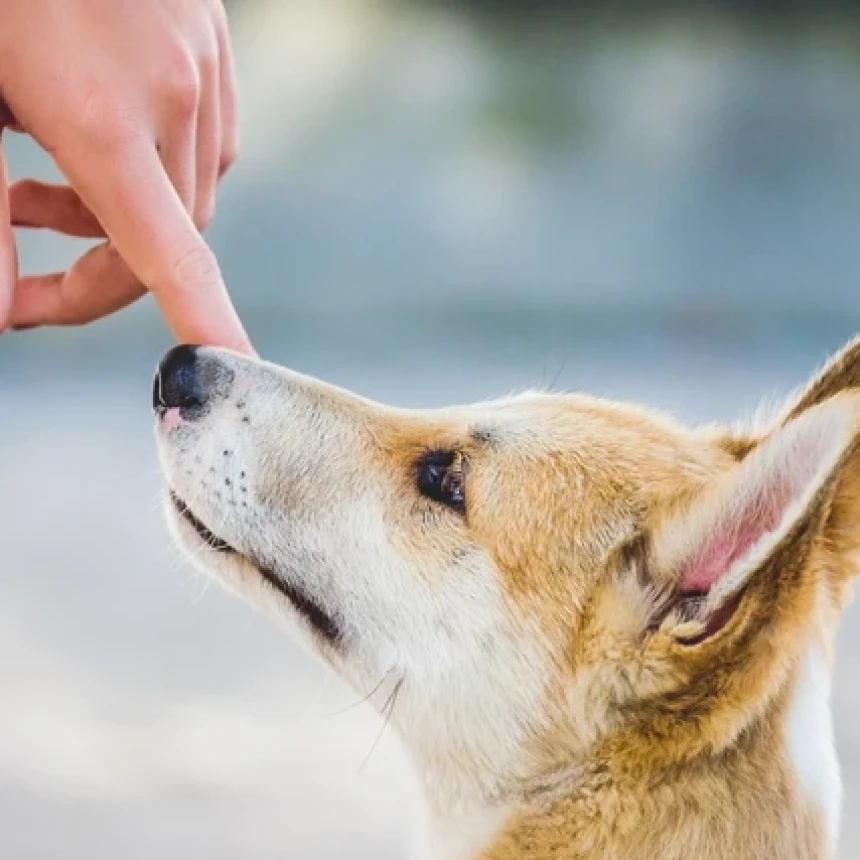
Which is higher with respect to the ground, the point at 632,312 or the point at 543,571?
the point at 543,571

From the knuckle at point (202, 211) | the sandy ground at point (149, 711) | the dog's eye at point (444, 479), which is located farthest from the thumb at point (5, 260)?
the sandy ground at point (149, 711)

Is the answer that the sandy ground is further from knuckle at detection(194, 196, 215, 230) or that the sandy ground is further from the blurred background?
knuckle at detection(194, 196, 215, 230)

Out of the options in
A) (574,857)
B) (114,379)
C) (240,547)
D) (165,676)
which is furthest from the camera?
(114,379)

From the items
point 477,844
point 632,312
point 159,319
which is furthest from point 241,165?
point 477,844

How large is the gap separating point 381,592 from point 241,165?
137 inches

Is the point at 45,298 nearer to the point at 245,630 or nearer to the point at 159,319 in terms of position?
the point at 245,630

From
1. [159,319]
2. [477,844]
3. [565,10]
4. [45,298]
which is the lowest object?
[159,319]

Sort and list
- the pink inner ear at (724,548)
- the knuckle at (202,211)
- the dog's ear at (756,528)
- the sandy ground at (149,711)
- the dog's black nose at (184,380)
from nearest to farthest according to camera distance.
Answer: the dog's ear at (756,528) < the pink inner ear at (724,548) < the dog's black nose at (184,380) < the knuckle at (202,211) < the sandy ground at (149,711)

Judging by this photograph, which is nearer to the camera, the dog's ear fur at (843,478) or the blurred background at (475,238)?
the dog's ear fur at (843,478)

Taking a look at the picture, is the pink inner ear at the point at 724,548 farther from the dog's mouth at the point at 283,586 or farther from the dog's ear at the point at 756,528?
the dog's mouth at the point at 283,586

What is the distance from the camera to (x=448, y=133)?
486 centimetres

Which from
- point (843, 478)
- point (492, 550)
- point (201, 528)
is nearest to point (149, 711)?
point (201, 528)

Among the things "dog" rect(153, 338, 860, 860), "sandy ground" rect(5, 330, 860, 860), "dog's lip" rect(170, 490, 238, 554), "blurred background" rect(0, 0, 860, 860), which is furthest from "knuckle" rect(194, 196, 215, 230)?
"blurred background" rect(0, 0, 860, 860)

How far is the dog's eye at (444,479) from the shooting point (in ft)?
4.39
